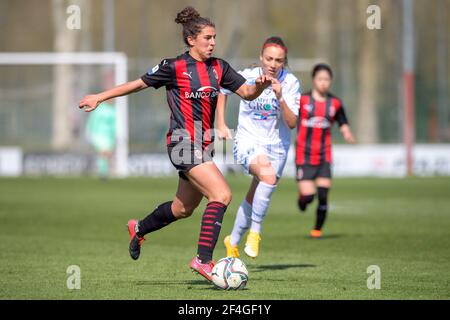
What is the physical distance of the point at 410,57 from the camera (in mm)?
29594

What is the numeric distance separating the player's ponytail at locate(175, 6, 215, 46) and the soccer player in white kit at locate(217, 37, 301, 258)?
1.27 m

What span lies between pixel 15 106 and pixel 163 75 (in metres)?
27.0

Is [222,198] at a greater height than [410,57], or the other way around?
[410,57]

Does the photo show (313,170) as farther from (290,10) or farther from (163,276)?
(290,10)

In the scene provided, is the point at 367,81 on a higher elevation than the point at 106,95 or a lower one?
higher

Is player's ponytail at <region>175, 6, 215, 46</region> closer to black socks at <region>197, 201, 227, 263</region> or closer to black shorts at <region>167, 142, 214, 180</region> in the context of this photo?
black shorts at <region>167, 142, 214, 180</region>

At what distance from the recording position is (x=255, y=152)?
9.80 meters

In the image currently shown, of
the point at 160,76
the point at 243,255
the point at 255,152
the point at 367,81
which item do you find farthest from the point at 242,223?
the point at 367,81

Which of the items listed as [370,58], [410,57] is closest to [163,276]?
[410,57]

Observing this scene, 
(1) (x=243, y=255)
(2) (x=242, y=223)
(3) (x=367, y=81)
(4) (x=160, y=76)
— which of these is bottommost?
(1) (x=243, y=255)

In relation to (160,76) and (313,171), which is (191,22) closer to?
(160,76)

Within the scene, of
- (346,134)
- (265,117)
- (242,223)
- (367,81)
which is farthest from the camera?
(367,81)

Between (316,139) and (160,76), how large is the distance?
5529mm

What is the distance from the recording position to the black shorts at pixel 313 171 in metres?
13.2
